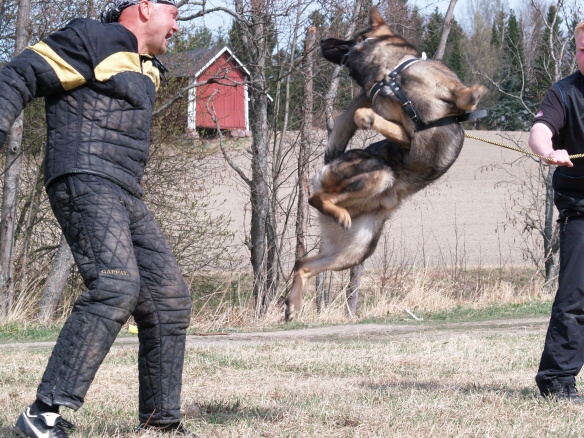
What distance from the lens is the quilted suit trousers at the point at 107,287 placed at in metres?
3.40

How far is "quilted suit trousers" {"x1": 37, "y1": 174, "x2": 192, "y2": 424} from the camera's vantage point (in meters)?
3.40

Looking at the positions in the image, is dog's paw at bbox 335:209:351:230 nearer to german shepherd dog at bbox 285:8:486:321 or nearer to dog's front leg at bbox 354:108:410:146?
german shepherd dog at bbox 285:8:486:321

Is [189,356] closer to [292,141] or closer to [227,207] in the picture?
[292,141]

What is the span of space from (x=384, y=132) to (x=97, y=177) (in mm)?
1601

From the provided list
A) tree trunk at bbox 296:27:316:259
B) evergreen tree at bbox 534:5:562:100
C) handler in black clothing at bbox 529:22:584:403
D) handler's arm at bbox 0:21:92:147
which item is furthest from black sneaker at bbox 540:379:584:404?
evergreen tree at bbox 534:5:562:100

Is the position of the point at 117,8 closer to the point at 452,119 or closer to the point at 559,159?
the point at 452,119

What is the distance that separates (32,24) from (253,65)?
3488mm

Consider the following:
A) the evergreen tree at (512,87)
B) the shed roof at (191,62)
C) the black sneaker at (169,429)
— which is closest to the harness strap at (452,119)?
the black sneaker at (169,429)

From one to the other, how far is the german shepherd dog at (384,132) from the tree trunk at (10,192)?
26.3 feet

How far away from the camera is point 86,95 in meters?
3.52

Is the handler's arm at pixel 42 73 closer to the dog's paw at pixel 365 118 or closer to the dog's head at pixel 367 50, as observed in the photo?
the dog's paw at pixel 365 118

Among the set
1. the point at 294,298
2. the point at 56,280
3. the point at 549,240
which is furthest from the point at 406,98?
the point at 549,240

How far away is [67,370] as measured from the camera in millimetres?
3383

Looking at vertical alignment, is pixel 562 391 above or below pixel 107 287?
below
